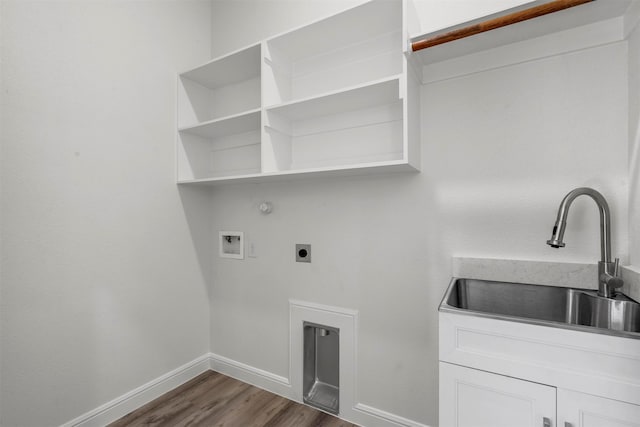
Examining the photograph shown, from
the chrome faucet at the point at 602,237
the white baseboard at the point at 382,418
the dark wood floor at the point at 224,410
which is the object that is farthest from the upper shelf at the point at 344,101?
the dark wood floor at the point at 224,410

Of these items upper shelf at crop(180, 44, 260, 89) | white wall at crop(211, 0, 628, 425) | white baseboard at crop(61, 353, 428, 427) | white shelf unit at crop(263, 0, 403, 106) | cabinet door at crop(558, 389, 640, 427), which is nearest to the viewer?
cabinet door at crop(558, 389, 640, 427)

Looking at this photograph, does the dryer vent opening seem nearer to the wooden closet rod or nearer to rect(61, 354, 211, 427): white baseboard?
rect(61, 354, 211, 427): white baseboard

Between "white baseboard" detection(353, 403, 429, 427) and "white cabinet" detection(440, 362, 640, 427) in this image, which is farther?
"white baseboard" detection(353, 403, 429, 427)

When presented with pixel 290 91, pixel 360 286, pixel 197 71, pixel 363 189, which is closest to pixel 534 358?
pixel 360 286

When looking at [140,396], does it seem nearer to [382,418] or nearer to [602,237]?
[382,418]

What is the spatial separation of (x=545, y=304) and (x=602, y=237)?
355 mm

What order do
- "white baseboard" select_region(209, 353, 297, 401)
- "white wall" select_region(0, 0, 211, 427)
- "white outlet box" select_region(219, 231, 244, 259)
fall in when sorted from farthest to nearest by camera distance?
"white outlet box" select_region(219, 231, 244, 259)
"white baseboard" select_region(209, 353, 297, 401)
"white wall" select_region(0, 0, 211, 427)

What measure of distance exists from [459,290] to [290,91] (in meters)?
1.53

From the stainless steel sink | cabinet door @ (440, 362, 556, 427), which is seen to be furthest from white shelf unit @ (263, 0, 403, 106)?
cabinet door @ (440, 362, 556, 427)

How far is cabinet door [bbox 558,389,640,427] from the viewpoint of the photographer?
0.81 metres

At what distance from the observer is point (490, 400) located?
975mm

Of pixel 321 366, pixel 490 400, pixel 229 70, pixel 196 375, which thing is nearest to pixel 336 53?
pixel 229 70

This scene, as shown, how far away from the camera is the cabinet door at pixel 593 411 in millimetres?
811

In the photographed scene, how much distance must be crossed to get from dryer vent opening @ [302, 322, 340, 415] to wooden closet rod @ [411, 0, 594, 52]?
1.61 metres
